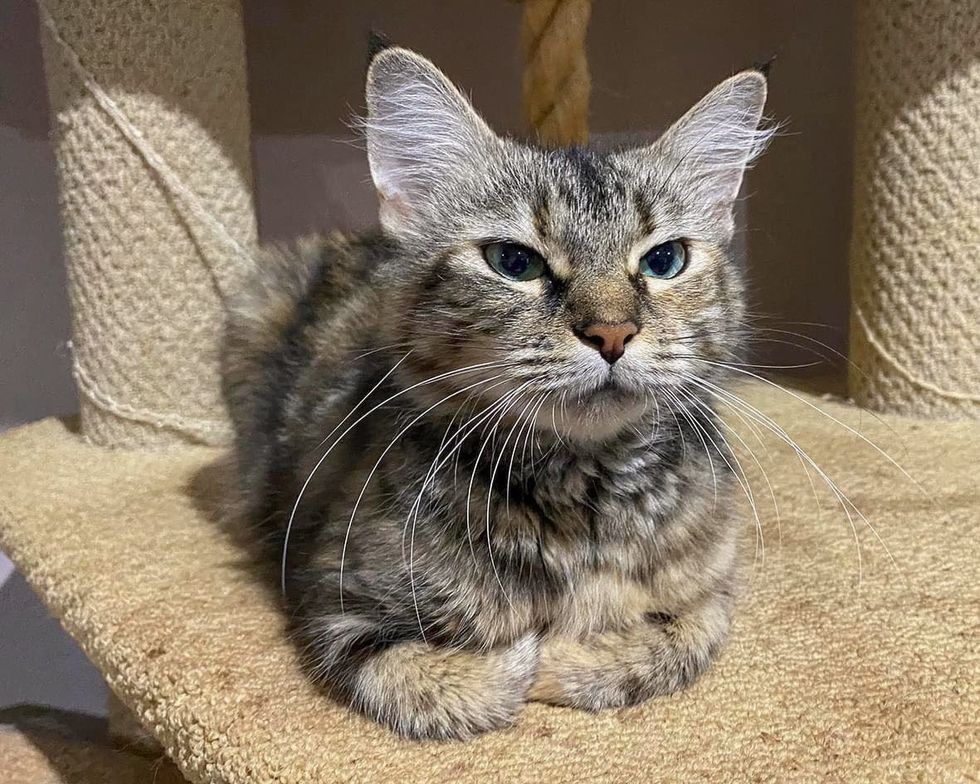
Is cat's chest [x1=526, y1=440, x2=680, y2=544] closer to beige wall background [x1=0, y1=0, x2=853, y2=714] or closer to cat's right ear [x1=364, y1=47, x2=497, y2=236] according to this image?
cat's right ear [x1=364, y1=47, x2=497, y2=236]

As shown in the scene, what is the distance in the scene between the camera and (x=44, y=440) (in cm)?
169

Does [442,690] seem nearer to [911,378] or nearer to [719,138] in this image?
[719,138]

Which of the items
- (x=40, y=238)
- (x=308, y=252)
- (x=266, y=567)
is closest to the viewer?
(x=266, y=567)

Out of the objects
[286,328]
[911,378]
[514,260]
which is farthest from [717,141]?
[911,378]

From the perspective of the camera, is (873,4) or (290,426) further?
(873,4)

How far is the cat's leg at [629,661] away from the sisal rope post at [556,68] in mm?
771

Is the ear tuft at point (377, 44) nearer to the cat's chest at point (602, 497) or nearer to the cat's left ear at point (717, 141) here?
the cat's left ear at point (717, 141)

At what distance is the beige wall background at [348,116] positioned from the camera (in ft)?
6.02

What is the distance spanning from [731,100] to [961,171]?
798 mm

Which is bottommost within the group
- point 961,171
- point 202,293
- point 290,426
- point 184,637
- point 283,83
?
point 184,637

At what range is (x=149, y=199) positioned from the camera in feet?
4.99

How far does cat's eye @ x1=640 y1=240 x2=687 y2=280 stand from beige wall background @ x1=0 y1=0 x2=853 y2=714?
3.38 ft

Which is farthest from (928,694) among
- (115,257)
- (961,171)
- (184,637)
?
(115,257)

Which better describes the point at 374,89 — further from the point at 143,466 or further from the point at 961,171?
the point at 961,171
